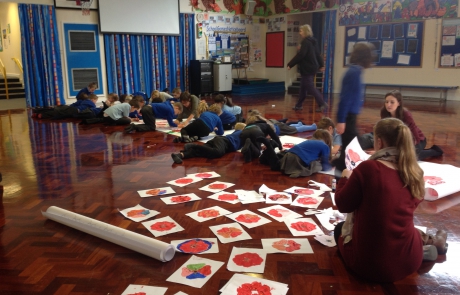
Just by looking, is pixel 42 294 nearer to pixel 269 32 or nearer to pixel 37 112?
pixel 37 112

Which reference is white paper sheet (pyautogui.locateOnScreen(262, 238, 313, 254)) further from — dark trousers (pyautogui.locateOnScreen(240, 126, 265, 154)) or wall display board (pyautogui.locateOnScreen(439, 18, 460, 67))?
wall display board (pyautogui.locateOnScreen(439, 18, 460, 67))

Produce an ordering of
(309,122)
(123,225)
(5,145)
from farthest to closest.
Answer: (309,122) < (5,145) < (123,225)

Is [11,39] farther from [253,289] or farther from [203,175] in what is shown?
[253,289]

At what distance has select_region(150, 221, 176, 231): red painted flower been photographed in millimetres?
2803

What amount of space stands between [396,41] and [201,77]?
5.42 metres

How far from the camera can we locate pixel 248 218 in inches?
116

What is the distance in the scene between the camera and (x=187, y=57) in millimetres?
11961

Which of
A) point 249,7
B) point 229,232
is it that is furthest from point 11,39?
point 229,232

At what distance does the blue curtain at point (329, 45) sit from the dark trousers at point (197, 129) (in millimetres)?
7512

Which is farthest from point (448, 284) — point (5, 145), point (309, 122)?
point (5, 145)

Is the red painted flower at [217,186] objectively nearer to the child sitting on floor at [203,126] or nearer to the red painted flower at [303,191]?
the red painted flower at [303,191]

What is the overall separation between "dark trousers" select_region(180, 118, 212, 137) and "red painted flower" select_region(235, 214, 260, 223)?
8.81ft

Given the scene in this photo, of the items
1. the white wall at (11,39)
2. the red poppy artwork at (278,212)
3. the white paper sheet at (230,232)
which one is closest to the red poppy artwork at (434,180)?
the red poppy artwork at (278,212)

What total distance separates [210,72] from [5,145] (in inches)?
286
